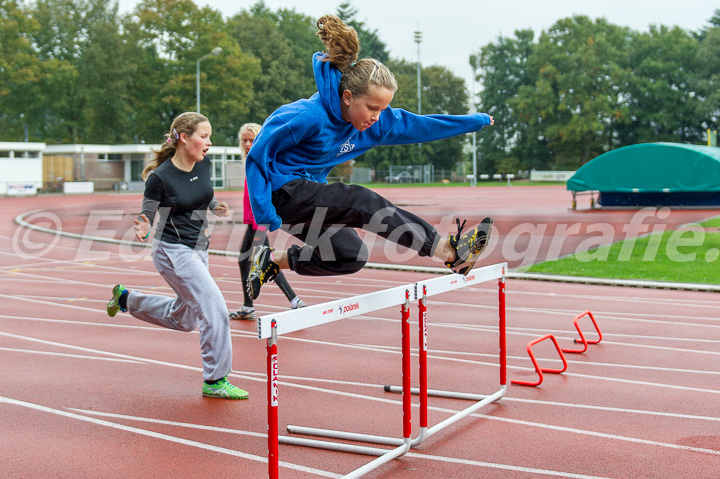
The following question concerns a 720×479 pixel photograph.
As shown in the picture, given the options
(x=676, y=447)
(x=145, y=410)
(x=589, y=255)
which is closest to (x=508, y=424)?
(x=676, y=447)

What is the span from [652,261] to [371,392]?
911 centimetres

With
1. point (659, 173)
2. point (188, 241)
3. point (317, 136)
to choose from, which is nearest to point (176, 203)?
point (188, 241)

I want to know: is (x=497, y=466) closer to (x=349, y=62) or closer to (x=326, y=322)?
(x=326, y=322)

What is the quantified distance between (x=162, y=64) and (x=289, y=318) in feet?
201

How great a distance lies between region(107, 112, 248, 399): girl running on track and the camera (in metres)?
5.38

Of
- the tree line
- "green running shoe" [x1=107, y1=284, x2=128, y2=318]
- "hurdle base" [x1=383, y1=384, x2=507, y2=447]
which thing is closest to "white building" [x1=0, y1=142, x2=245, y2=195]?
the tree line

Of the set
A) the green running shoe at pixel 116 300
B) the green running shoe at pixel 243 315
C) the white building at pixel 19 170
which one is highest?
the white building at pixel 19 170

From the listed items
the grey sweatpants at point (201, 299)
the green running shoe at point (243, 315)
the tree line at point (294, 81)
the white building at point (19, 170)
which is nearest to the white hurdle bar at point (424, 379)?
the grey sweatpants at point (201, 299)

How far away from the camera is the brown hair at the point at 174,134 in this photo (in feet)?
18.0

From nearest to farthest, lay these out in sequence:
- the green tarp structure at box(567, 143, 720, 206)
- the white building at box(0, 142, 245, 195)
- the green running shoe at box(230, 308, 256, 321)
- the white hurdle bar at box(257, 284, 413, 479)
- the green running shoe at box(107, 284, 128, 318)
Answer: the white hurdle bar at box(257, 284, 413, 479), the green running shoe at box(107, 284, 128, 318), the green running shoe at box(230, 308, 256, 321), the green tarp structure at box(567, 143, 720, 206), the white building at box(0, 142, 245, 195)

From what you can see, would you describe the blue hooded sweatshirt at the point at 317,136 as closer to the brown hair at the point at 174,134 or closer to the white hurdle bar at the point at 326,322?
the white hurdle bar at the point at 326,322

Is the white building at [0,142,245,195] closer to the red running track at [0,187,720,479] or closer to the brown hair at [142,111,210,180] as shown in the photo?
the red running track at [0,187,720,479]

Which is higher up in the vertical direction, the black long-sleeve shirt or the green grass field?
the black long-sleeve shirt

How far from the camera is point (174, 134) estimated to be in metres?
5.54
